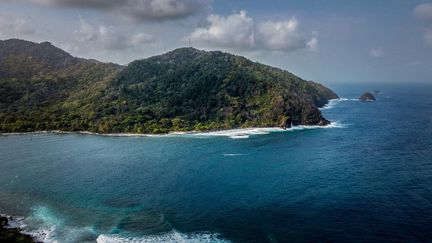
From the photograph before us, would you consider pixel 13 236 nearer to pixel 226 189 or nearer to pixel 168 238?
pixel 168 238

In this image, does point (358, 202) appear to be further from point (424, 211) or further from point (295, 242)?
point (295, 242)

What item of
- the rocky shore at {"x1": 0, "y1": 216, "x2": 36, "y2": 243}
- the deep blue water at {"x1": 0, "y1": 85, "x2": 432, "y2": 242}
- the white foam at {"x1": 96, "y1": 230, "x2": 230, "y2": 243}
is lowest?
the white foam at {"x1": 96, "y1": 230, "x2": 230, "y2": 243}

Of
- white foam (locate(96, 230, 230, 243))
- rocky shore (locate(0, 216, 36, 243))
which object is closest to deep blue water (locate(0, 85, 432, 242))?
white foam (locate(96, 230, 230, 243))

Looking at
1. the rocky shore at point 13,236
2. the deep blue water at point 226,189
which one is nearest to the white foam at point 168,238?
the deep blue water at point 226,189

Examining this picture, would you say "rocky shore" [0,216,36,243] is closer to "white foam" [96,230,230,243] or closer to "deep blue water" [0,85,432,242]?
"deep blue water" [0,85,432,242]

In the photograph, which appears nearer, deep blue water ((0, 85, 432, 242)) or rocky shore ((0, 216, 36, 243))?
rocky shore ((0, 216, 36, 243))

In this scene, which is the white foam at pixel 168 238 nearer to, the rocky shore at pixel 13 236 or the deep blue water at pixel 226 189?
the deep blue water at pixel 226 189
